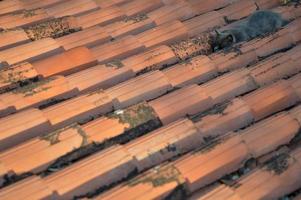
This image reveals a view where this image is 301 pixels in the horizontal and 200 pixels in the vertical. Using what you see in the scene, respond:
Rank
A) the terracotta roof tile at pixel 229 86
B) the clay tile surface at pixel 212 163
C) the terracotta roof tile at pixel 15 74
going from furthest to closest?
the terracotta roof tile at pixel 229 86 → the terracotta roof tile at pixel 15 74 → the clay tile surface at pixel 212 163

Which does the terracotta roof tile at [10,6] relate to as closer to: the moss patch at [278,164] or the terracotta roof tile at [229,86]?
the terracotta roof tile at [229,86]

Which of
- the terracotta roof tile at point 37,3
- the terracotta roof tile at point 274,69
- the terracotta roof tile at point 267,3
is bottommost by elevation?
the terracotta roof tile at point 274,69

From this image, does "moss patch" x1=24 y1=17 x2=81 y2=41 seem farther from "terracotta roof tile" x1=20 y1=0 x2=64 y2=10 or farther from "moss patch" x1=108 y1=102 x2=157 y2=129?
"moss patch" x1=108 y1=102 x2=157 y2=129

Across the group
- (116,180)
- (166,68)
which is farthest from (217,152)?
(166,68)

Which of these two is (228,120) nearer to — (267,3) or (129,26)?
(129,26)

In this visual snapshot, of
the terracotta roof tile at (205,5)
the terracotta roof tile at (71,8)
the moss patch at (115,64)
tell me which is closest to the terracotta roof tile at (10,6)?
the terracotta roof tile at (71,8)

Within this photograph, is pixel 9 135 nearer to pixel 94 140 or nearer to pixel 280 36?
pixel 94 140
